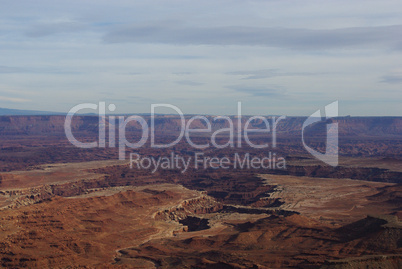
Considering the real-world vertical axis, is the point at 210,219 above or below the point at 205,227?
above

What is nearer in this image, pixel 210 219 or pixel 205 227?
pixel 205 227

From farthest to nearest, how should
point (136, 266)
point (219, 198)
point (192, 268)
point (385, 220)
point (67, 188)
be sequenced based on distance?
point (67, 188)
point (219, 198)
point (385, 220)
point (136, 266)
point (192, 268)

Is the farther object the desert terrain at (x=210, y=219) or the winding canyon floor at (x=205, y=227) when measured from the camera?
the desert terrain at (x=210, y=219)

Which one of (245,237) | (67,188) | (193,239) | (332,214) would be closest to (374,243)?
(245,237)

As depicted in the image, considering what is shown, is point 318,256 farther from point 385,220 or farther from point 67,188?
point 67,188

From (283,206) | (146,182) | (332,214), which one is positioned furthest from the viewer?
(146,182)

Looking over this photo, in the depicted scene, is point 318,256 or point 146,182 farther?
point 146,182

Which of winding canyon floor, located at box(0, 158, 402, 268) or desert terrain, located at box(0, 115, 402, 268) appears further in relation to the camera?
desert terrain, located at box(0, 115, 402, 268)

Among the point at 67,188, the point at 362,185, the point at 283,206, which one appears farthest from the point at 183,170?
the point at 283,206

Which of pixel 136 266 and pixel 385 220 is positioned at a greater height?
pixel 385 220
